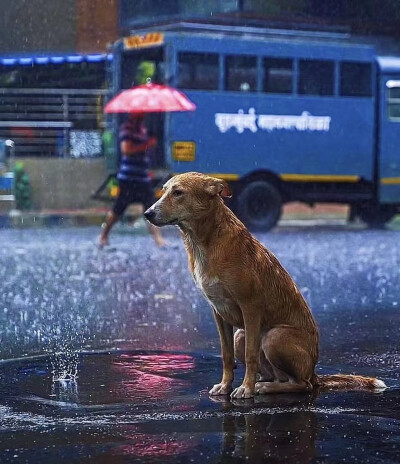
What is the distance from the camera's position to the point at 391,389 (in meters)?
6.47

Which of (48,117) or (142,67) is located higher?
(142,67)

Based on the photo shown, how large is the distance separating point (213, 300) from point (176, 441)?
112 cm

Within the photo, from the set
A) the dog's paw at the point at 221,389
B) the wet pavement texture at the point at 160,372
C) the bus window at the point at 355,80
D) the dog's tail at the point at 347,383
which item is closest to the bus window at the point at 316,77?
the bus window at the point at 355,80

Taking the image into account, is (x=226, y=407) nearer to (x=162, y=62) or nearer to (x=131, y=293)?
(x=131, y=293)

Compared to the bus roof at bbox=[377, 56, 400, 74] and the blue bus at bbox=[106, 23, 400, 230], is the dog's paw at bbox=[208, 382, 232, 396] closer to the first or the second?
the blue bus at bbox=[106, 23, 400, 230]

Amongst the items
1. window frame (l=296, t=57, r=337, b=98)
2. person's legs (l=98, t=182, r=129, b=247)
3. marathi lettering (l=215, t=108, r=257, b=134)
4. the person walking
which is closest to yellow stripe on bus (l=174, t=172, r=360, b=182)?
marathi lettering (l=215, t=108, r=257, b=134)

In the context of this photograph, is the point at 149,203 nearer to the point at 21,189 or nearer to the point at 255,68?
the point at 255,68

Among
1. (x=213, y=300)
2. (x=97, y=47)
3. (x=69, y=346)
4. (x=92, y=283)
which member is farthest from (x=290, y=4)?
(x=213, y=300)

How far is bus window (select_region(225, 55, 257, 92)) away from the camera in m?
22.1

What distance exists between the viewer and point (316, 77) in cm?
2281

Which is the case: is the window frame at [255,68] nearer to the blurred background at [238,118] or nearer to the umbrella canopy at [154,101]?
the blurred background at [238,118]

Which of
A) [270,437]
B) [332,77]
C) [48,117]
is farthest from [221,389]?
[48,117]

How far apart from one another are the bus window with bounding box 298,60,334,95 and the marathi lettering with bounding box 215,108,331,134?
19.6 inches

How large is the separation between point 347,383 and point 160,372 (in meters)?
1.19
